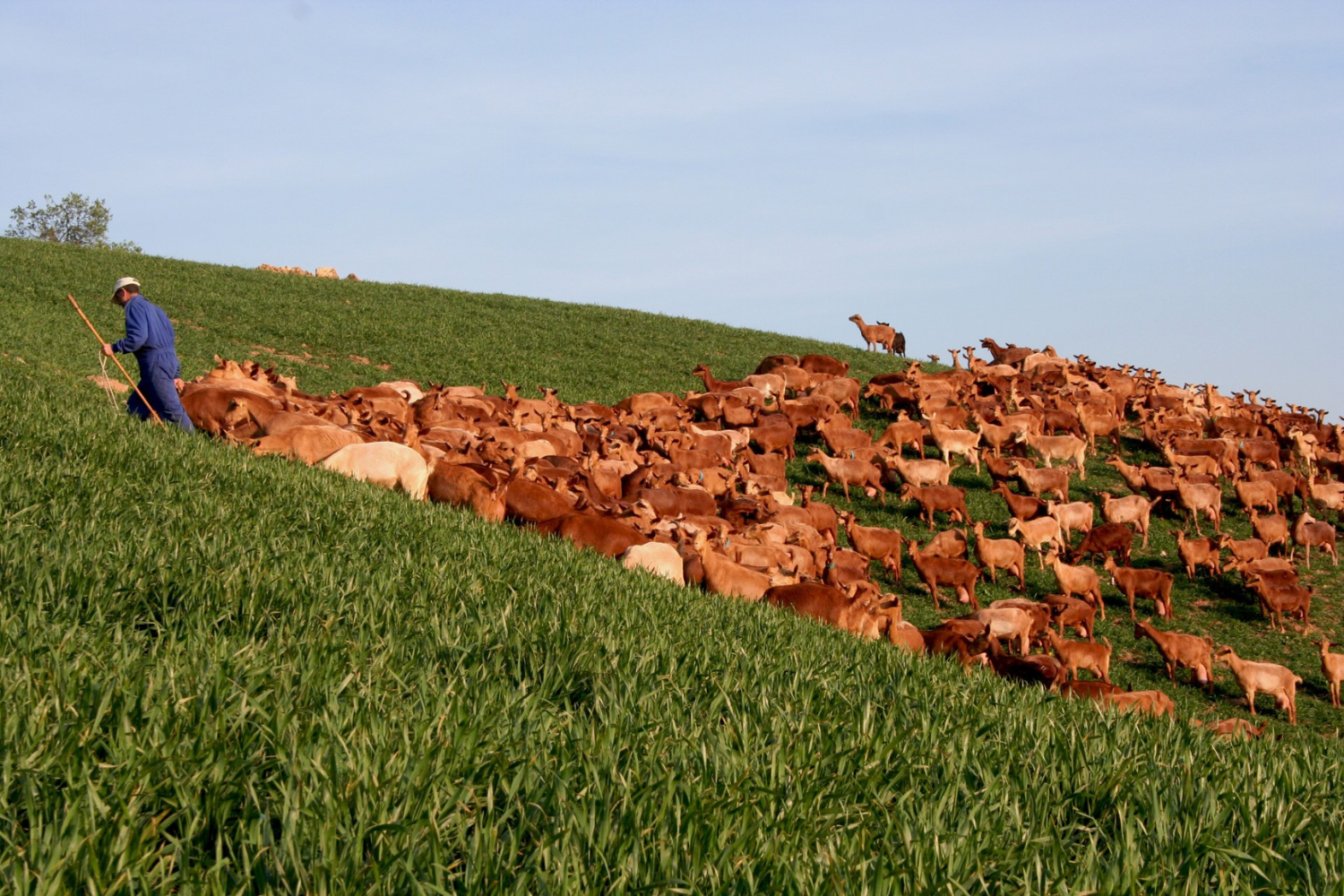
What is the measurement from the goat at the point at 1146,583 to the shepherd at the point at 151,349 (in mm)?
15060

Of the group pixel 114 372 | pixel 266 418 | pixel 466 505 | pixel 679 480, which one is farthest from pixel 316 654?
pixel 114 372

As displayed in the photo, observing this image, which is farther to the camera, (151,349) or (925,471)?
(925,471)

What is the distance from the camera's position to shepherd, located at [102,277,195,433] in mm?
13734

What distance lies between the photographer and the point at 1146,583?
59.1 ft

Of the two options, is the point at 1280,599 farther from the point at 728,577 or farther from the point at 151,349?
the point at 151,349

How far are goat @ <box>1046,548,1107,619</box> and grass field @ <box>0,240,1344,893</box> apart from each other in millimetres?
8745

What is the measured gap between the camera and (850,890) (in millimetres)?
3709

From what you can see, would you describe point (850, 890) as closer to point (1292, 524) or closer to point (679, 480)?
point (679, 480)

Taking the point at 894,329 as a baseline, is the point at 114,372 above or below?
below

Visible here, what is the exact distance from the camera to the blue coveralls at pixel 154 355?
45.1ft

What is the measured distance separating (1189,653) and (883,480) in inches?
314

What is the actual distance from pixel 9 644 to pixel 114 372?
22.0 m

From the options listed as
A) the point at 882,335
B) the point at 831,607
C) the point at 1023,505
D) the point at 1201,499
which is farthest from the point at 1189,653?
the point at 882,335

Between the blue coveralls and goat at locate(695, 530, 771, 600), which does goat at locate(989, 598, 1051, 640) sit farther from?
Answer: the blue coveralls
